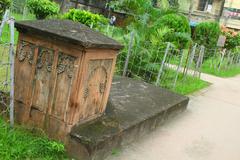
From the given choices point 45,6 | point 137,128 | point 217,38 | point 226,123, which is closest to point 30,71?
point 137,128

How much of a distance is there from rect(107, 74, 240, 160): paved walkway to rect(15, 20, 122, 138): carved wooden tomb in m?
0.79

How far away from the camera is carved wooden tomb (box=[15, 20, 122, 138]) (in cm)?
379

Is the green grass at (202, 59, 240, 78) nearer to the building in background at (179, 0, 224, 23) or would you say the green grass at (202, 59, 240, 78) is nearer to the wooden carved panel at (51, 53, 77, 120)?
the wooden carved panel at (51, 53, 77, 120)

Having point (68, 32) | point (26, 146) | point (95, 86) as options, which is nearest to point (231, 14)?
point (95, 86)

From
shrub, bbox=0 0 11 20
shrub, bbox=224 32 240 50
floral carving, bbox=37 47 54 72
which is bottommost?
shrub, bbox=224 32 240 50

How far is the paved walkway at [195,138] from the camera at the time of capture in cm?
471

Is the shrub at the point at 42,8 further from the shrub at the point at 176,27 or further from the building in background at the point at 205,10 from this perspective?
the building in background at the point at 205,10

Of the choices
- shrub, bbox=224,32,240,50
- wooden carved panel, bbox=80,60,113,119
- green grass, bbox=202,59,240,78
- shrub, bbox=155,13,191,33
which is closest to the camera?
wooden carved panel, bbox=80,60,113,119

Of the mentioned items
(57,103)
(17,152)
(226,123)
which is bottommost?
(226,123)

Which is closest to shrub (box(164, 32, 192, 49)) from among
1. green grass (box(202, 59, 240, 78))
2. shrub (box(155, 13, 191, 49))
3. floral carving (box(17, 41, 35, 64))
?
shrub (box(155, 13, 191, 49))

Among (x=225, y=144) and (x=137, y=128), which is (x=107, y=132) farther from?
(x=225, y=144)

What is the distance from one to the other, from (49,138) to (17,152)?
0.48m

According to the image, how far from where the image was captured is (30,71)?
13.5ft

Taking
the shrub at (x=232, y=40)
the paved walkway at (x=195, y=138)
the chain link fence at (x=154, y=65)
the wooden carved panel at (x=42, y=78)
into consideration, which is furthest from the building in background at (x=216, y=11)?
the wooden carved panel at (x=42, y=78)
